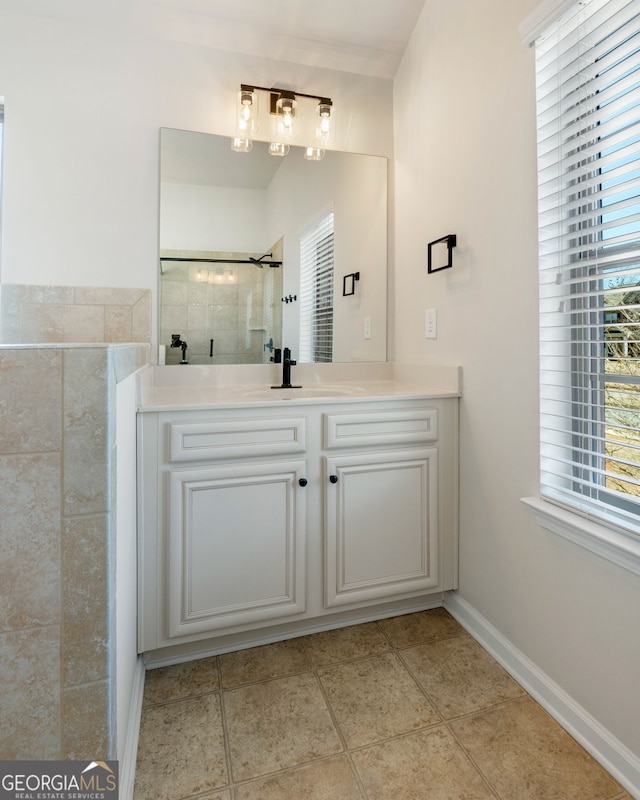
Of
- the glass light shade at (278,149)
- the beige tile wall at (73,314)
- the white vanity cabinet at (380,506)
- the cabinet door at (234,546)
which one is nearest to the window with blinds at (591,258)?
the white vanity cabinet at (380,506)

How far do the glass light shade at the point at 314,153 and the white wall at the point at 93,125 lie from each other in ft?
1.16

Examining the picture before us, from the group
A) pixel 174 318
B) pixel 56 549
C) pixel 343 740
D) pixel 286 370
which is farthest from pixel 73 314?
pixel 343 740

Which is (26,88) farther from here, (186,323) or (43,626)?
(43,626)

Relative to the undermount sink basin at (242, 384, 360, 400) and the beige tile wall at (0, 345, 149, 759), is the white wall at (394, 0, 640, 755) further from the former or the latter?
the beige tile wall at (0, 345, 149, 759)

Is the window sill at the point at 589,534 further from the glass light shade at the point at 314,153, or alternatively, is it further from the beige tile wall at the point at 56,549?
the glass light shade at the point at 314,153

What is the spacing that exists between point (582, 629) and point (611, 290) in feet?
2.96

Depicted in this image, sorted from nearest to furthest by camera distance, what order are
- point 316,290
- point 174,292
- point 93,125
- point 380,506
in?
point 380,506
point 93,125
point 174,292
point 316,290

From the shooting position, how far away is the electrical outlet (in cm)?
193

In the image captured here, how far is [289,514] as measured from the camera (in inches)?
63.1

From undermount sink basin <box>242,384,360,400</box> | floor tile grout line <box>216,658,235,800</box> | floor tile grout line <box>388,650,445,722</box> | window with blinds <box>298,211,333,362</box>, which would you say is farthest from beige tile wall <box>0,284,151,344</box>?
floor tile grout line <box>388,650,445,722</box>

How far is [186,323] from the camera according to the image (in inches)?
78.0

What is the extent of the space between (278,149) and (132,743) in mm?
2234

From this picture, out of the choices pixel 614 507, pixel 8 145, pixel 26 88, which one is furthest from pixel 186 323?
pixel 614 507

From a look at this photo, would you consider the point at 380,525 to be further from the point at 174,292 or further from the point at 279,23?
the point at 279,23
